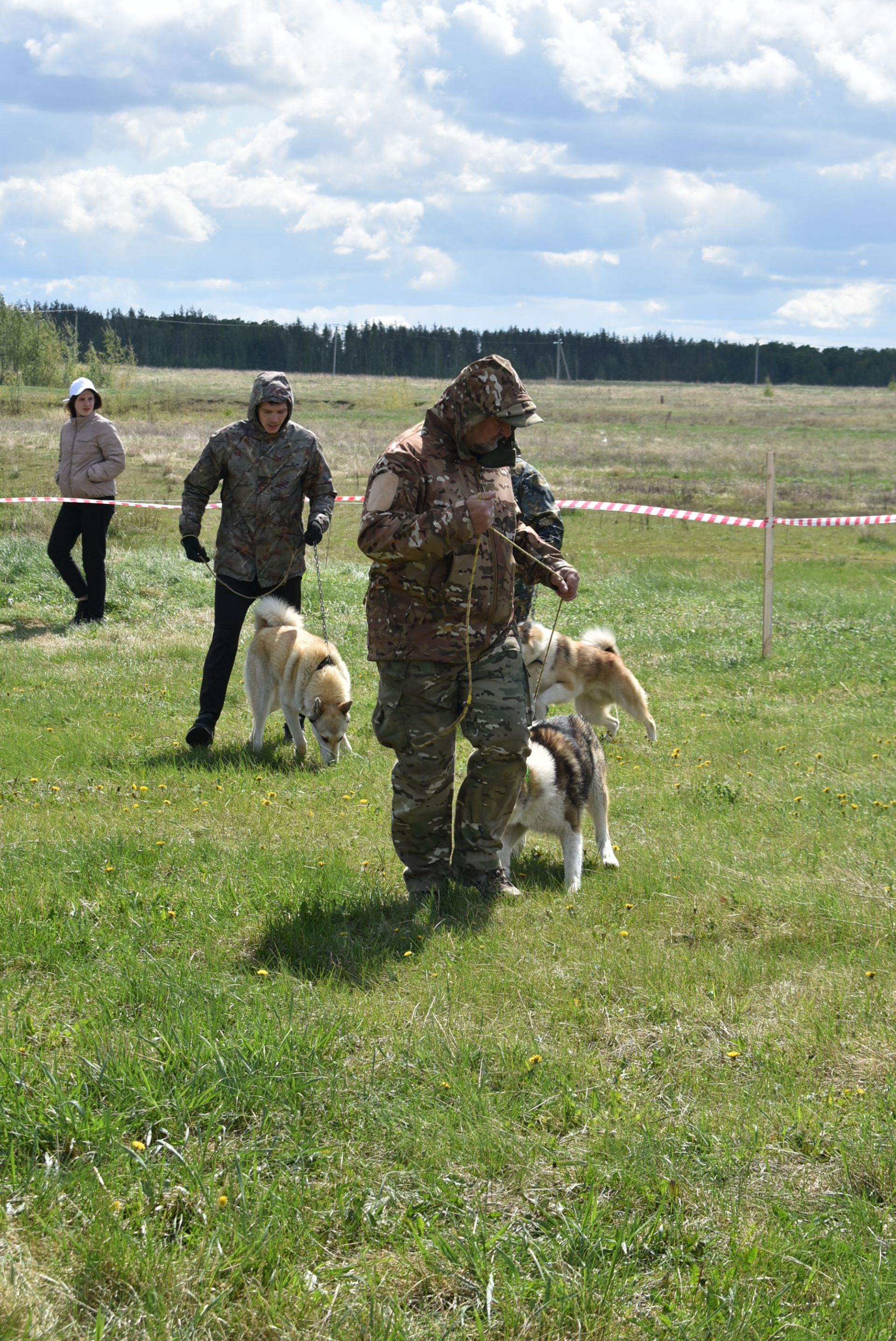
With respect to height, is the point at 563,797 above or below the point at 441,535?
below

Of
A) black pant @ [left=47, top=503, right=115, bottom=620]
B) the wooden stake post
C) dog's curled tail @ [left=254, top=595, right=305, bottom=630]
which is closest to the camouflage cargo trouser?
dog's curled tail @ [left=254, top=595, right=305, bottom=630]

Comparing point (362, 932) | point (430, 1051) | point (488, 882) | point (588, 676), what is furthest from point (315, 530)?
point (430, 1051)

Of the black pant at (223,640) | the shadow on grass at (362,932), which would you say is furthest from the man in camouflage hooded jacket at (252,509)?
the shadow on grass at (362,932)

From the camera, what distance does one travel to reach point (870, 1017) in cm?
393

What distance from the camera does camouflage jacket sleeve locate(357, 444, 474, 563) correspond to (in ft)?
14.7

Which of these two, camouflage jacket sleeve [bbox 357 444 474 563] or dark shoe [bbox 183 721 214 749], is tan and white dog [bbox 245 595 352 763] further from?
camouflage jacket sleeve [bbox 357 444 474 563]

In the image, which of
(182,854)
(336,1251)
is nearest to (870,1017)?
(336,1251)

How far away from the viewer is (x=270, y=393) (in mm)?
7500

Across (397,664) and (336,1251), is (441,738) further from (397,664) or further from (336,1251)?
(336,1251)

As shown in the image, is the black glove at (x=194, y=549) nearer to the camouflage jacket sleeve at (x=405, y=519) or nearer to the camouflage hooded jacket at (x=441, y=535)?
the camouflage hooded jacket at (x=441, y=535)

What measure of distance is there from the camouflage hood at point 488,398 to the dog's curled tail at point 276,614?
373 centimetres

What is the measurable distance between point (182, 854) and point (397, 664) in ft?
4.99

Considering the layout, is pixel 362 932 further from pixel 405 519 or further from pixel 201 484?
pixel 201 484

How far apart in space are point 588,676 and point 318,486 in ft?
8.43
